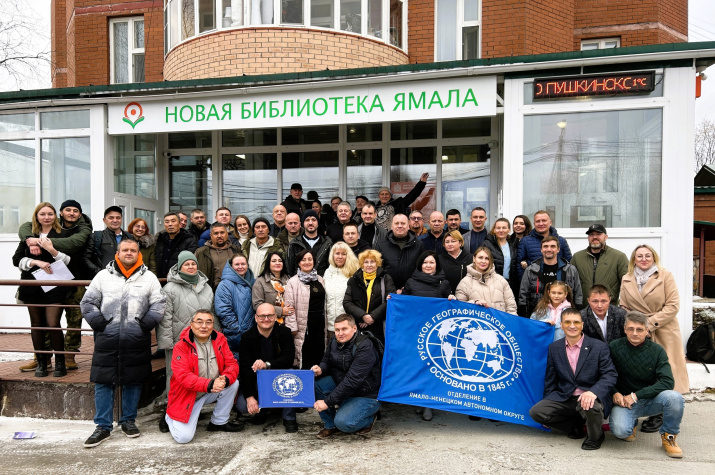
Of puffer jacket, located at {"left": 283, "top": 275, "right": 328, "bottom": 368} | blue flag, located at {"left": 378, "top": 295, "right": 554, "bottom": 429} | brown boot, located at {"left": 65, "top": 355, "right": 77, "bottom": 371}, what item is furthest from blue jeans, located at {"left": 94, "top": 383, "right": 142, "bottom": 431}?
blue flag, located at {"left": 378, "top": 295, "right": 554, "bottom": 429}

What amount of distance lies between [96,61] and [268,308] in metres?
11.0

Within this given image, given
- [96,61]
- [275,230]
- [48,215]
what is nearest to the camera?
[48,215]

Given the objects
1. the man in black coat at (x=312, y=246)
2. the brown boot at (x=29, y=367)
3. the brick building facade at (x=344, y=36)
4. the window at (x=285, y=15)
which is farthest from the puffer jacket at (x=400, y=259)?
the window at (x=285, y=15)

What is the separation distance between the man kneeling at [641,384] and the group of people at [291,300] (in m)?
0.09

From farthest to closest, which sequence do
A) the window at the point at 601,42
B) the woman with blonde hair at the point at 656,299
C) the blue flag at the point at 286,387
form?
the window at the point at 601,42 → the woman with blonde hair at the point at 656,299 → the blue flag at the point at 286,387

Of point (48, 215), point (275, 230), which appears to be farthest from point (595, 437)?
point (48, 215)

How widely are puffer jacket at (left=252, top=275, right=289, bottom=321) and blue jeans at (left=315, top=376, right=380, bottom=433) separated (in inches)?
34.5

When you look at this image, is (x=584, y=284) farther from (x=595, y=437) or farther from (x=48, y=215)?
(x=48, y=215)

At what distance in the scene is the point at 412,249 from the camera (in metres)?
6.03

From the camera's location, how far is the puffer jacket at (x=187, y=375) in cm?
502

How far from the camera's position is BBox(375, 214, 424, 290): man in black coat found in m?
5.96

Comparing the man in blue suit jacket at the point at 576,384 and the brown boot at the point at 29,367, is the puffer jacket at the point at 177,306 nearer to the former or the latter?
the brown boot at the point at 29,367

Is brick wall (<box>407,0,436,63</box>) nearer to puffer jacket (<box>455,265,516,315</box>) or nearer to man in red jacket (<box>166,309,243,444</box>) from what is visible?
puffer jacket (<box>455,265,516,315</box>)

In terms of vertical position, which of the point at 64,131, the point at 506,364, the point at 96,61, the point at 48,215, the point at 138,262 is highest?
the point at 96,61
